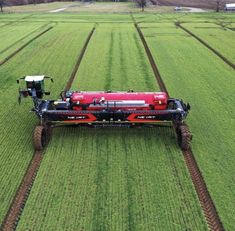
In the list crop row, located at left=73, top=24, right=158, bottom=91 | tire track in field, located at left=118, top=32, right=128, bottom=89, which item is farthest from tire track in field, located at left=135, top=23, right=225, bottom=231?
tire track in field, located at left=118, top=32, right=128, bottom=89

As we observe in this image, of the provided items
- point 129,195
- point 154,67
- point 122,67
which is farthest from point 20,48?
point 129,195

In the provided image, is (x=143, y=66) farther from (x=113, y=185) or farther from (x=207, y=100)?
(x=113, y=185)

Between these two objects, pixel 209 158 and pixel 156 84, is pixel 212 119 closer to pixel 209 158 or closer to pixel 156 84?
pixel 209 158

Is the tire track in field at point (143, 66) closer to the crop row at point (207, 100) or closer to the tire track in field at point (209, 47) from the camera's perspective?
the crop row at point (207, 100)

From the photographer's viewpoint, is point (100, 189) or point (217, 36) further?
point (217, 36)

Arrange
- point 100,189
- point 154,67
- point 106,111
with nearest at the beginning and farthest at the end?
point 100,189 < point 106,111 < point 154,67

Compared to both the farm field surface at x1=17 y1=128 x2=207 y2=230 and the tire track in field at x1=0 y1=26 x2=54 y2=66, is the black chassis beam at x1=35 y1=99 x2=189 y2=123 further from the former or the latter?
the tire track in field at x1=0 y1=26 x2=54 y2=66
